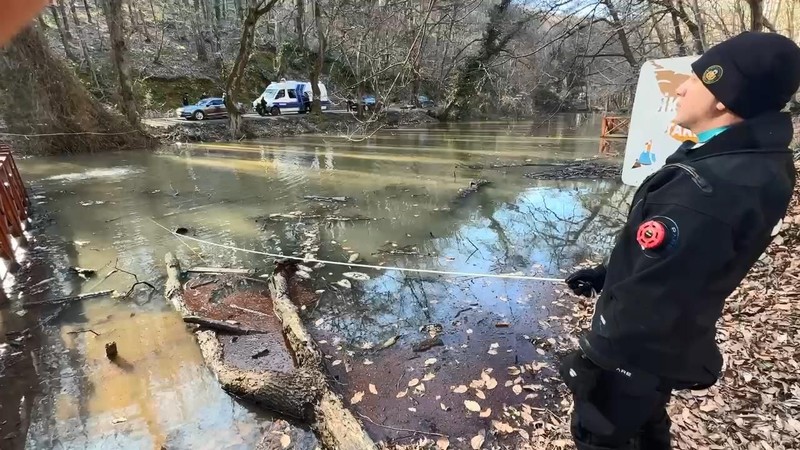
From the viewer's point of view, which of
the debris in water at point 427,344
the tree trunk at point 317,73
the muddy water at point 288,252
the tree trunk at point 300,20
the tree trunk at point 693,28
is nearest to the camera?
the muddy water at point 288,252

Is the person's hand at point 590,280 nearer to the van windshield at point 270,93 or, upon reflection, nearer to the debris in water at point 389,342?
the debris in water at point 389,342

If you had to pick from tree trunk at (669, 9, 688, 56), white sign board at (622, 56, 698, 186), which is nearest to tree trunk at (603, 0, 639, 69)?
tree trunk at (669, 9, 688, 56)

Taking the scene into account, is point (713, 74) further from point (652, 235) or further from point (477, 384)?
point (477, 384)

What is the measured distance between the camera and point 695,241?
4.92 feet

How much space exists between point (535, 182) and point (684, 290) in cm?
1219

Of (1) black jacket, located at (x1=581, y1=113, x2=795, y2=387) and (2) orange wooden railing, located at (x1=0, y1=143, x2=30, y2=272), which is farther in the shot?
(2) orange wooden railing, located at (x1=0, y1=143, x2=30, y2=272)

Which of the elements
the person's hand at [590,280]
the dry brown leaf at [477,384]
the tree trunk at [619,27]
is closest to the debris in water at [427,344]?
the dry brown leaf at [477,384]

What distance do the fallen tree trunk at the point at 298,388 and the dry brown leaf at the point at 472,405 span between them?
102 cm

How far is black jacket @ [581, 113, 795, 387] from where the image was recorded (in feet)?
4.94

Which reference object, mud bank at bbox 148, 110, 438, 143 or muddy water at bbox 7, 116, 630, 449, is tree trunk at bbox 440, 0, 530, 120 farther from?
muddy water at bbox 7, 116, 630, 449

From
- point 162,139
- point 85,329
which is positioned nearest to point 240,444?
point 85,329

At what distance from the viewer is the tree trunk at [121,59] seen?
58.4 feet

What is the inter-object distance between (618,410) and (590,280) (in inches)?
25.9

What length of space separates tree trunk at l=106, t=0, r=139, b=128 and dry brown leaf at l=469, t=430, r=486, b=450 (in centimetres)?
2080
